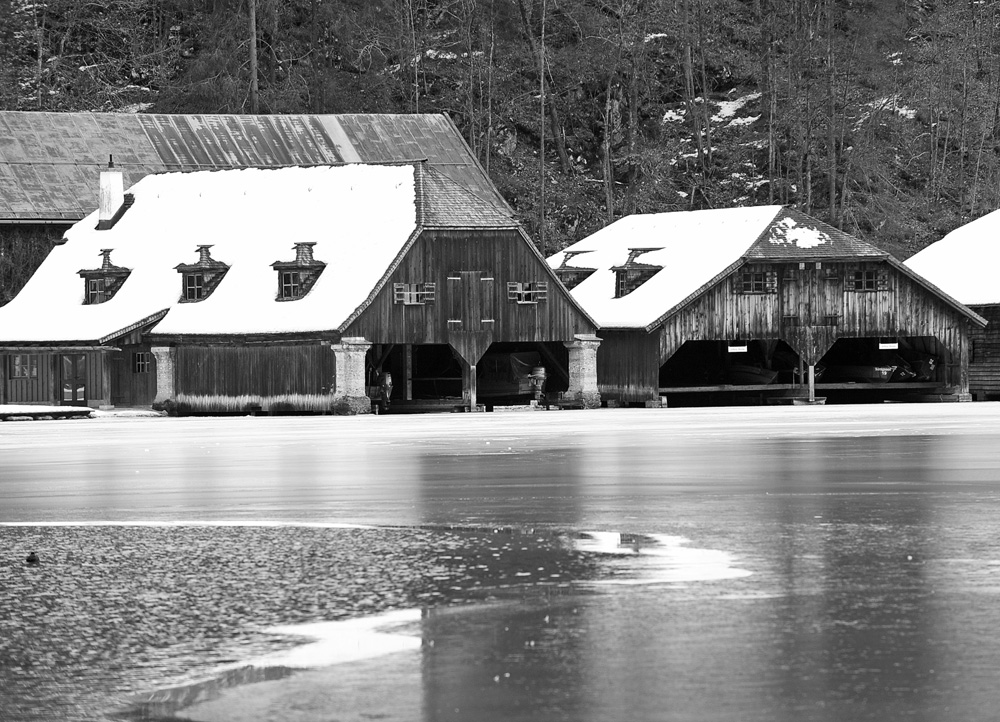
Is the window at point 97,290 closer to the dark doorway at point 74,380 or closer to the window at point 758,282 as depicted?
the dark doorway at point 74,380

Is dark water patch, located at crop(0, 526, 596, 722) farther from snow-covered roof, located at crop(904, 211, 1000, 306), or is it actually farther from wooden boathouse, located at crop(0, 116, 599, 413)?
snow-covered roof, located at crop(904, 211, 1000, 306)

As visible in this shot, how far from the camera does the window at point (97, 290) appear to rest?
62938 millimetres

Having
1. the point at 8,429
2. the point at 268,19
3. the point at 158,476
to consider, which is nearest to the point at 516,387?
the point at 8,429

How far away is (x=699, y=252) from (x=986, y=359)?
33.4ft

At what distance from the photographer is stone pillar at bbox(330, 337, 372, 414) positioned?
55938mm

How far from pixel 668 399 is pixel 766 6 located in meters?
35.2

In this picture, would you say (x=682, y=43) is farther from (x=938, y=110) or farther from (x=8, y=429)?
(x=8, y=429)

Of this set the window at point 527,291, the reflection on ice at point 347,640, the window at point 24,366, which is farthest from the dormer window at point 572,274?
the reflection on ice at point 347,640

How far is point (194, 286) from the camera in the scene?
61.2 meters

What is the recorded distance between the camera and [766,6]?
94.7 meters

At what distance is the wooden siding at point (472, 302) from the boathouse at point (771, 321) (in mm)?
2455

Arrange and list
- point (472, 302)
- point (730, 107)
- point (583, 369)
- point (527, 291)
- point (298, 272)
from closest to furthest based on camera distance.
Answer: point (472, 302)
point (298, 272)
point (527, 291)
point (583, 369)
point (730, 107)

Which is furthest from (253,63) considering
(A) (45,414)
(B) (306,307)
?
(A) (45,414)

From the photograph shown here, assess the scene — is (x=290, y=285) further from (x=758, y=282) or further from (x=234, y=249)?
(x=758, y=282)
